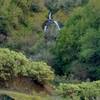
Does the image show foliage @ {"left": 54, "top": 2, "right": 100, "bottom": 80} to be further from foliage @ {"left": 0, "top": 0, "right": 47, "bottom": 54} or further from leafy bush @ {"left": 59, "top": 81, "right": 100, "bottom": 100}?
leafy bush @ {"left": 59, "top": 81, "right": 100, "bottom": 100}

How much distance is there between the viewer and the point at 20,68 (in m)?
23.0

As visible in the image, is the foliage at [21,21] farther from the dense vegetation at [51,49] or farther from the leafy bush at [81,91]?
the leafy bush at [81,91]

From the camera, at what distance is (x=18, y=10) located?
144 feet

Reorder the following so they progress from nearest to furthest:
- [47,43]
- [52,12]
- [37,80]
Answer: [37,80]
[47,43]
[52,12]

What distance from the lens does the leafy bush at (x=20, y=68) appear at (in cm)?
2272

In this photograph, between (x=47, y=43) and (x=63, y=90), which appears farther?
(x=47, y=43)

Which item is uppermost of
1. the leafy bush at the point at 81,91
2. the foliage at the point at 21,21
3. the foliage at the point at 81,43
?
the foliage at the point at 21,21

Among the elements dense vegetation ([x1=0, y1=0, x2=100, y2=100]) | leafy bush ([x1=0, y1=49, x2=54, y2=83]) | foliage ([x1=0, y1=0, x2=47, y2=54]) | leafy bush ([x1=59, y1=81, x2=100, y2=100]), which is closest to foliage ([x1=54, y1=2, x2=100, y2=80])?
dense vegetation ([x1=0, y1=0, x2=100, y2=100])

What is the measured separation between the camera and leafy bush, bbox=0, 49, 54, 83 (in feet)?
74.5

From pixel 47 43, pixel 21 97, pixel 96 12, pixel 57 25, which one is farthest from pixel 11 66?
pixel 57 25

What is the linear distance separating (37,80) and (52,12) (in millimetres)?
24141

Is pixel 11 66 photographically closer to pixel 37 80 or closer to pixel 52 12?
pixel 37 80

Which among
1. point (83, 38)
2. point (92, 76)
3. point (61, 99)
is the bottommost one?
point (61, 99)

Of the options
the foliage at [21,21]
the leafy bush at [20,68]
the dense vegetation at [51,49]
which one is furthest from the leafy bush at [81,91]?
the foliage at [21,21]
